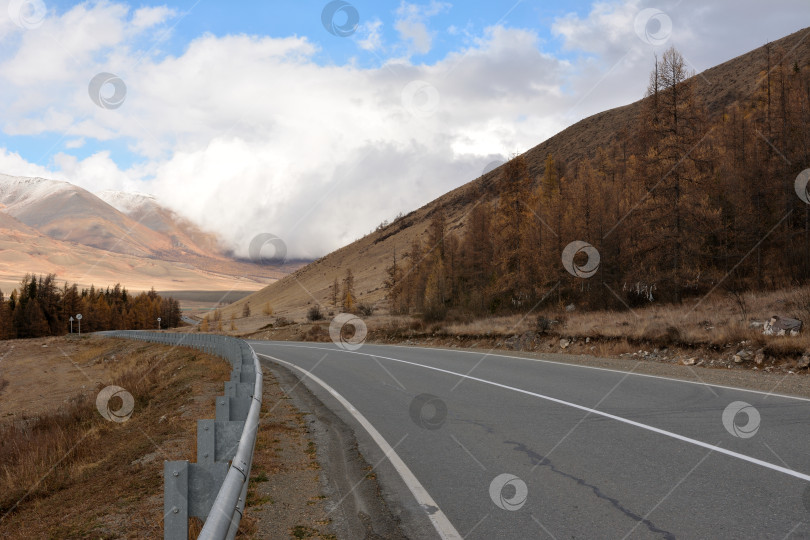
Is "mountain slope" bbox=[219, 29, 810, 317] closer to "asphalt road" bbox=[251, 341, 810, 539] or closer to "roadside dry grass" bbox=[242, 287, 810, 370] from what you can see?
"roadside dry grass" bbox=[242, 287, 810, 370]

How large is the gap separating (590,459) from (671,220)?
27.4 m

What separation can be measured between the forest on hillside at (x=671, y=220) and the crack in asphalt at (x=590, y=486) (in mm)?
26072

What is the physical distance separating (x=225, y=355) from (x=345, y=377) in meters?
7.82

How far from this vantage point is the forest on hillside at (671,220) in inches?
1174

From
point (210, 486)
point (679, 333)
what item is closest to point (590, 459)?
point (210, 486)

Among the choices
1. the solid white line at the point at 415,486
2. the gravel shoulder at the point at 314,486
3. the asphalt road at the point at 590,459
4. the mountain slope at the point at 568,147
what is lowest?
the asphalt road at the point at 590,459

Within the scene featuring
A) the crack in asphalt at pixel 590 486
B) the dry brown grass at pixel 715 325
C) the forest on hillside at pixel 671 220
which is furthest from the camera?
the forest on hillside at pixel 671 220

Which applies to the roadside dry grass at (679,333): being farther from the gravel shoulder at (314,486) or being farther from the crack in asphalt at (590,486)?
the gravel shoulder at (314,486)

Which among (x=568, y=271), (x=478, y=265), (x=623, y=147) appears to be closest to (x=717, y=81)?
(x=623, y=147)

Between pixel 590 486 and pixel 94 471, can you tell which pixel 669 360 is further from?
pixel 94 471

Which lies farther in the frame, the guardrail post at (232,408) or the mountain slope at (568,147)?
the mountain slope at (568,147)

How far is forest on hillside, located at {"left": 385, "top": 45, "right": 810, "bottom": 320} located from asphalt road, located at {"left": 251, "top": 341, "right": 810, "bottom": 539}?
71.9 ft

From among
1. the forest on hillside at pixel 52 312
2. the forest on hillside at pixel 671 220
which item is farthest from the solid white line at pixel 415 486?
the forest on hillside at pixel 52 312

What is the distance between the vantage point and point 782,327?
47.5ft
